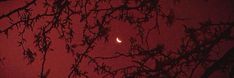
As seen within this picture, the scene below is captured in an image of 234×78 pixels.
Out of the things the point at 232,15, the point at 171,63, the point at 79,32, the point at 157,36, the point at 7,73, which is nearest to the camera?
the point at 171,63

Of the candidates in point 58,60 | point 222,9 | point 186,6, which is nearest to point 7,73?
point 58,60

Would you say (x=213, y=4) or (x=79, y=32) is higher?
(x=213, y=4)

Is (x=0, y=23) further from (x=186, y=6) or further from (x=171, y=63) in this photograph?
(x=171, y=63)

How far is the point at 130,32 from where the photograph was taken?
564cm

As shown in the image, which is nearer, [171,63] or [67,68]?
[171,63]

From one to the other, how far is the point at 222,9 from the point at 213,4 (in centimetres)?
15

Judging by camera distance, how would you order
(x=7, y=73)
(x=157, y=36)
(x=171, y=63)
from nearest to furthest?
(x=171, y=63), (x=157, y=36), (x=7, y=73)

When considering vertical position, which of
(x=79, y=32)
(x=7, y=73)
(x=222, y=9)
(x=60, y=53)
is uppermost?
(x=222, y=9)

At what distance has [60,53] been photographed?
6359 mm

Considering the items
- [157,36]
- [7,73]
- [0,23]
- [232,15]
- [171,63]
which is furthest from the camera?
[7,73]

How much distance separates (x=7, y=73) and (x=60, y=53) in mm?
1397

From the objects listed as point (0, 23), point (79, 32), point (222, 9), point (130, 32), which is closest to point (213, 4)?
point (222, 9)

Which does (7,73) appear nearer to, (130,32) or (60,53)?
(60,53)

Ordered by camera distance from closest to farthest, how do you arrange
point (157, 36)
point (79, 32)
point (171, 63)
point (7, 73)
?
point (171, 63)
point (157, 36)
point (79, 32)
point (7, 73)
